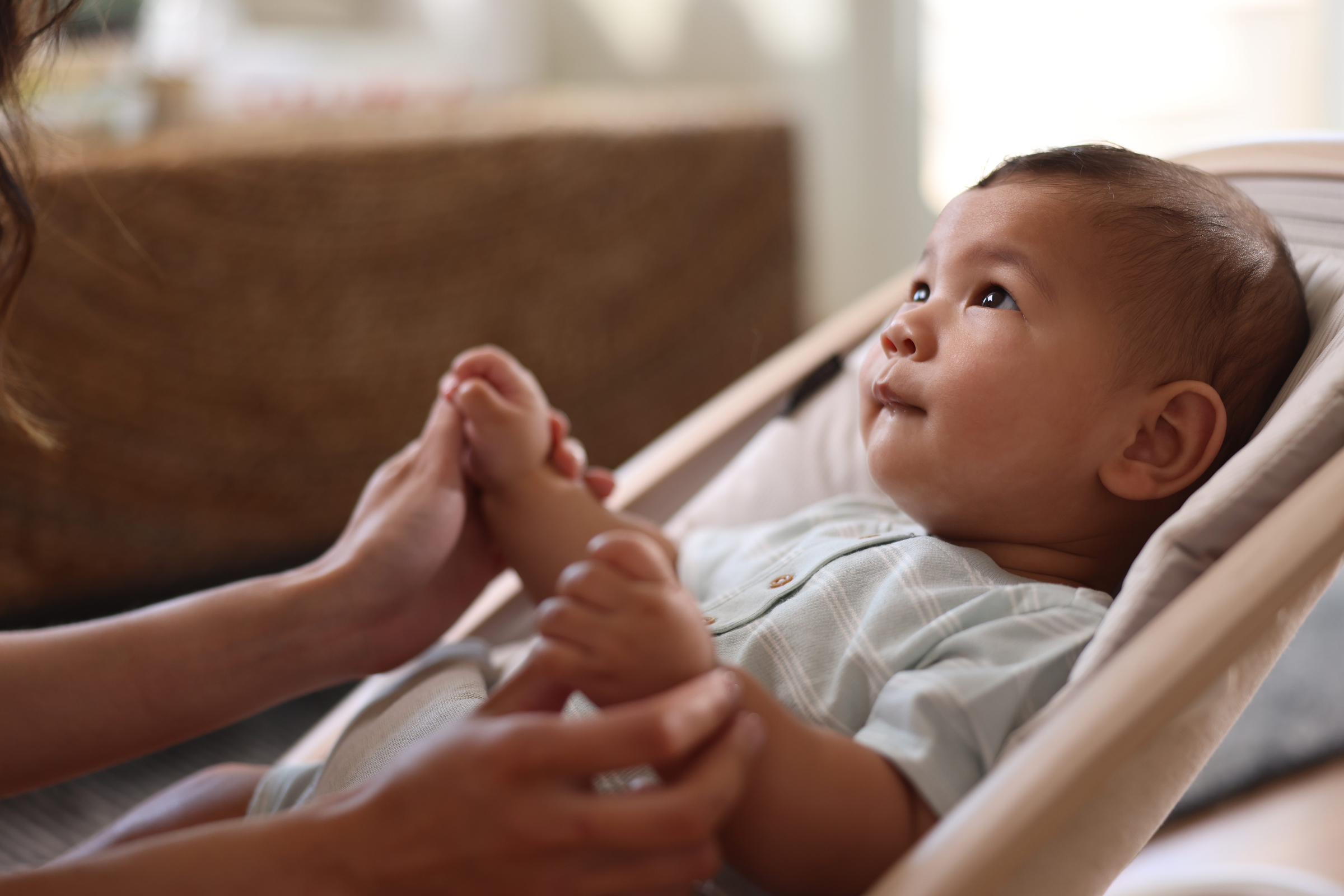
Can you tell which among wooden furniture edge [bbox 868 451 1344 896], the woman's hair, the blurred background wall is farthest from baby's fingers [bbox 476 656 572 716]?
the blurred background wall

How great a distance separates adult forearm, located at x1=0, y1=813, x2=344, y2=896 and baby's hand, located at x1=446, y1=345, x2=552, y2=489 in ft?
1.16

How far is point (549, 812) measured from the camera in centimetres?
38

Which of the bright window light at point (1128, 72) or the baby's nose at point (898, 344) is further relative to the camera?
the bright window light at point (1128, 72)

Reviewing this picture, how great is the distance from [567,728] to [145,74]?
2.00 meters

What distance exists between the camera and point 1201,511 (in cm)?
49

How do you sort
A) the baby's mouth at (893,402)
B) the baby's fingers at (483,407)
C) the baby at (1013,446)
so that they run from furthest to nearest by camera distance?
the baby's fingers at (483,407) < the baby's mouth at (893,402) < the baby at (1013,446)

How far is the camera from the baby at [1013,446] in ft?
1.67

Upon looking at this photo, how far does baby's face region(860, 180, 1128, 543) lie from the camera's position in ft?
1.91

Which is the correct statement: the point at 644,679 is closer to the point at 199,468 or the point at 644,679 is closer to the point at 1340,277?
the point at 1340,277

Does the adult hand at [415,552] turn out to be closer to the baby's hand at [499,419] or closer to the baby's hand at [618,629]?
the baby's hand at [499,419]

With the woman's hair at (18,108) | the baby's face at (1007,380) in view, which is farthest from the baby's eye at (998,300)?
the woman's hair at (18,108)

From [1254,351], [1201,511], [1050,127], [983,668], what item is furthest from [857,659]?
[1050,127]

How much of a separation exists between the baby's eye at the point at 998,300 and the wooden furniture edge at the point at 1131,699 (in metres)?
0.18

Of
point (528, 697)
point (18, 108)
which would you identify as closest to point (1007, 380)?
point (528, 697)
